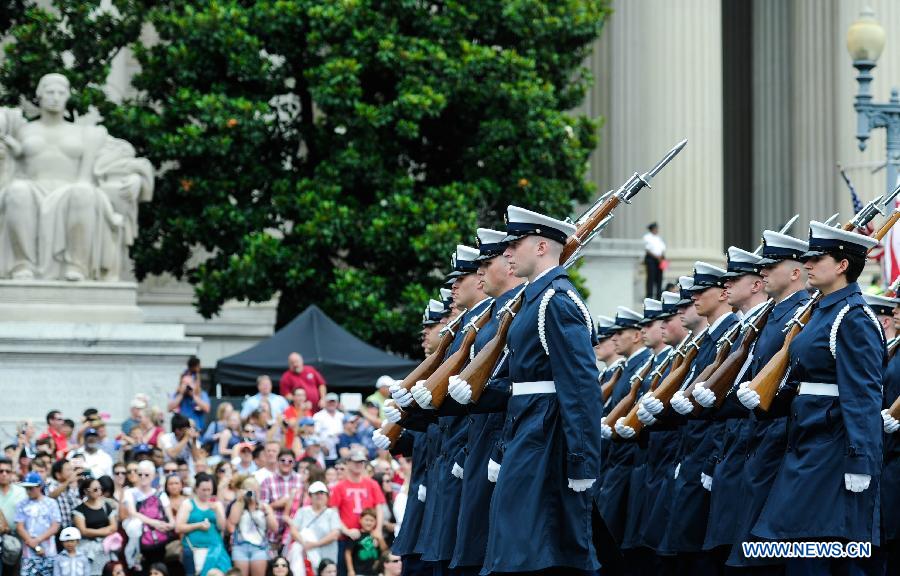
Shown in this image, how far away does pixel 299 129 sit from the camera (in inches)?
1113

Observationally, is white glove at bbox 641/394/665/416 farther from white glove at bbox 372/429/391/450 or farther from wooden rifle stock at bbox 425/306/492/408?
white glove at bbox 372/429/391/450

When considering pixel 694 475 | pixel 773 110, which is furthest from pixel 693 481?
pixel 773 110

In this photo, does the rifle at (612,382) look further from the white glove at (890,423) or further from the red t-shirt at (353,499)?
the red t-shirt at (353,499)

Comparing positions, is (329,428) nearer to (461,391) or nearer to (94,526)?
(94,526)

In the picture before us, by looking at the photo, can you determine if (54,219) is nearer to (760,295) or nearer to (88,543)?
(88,543)

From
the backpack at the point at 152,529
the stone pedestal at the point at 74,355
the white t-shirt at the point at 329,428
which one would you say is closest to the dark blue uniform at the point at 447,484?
the backpack at the point at 152,529

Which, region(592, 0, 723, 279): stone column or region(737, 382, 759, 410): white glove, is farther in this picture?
region(592, 0, 723, 279): stone column

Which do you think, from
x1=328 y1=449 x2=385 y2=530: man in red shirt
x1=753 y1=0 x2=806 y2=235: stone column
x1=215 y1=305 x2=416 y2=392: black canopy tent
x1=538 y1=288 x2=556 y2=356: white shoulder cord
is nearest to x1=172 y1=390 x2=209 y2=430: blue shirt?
x1=215 y1=305 x2=416 y2=392: black canopy tent

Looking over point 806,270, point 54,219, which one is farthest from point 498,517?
point 54,219

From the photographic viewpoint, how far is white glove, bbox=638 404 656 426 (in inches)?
510

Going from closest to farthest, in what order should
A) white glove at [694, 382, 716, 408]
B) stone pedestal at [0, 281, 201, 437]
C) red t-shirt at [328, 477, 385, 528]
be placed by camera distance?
white glove at [694, 382, 716, 408], red t-shirt at [328, 477, 385, 528], stone pedestal at [0, 281, 201, 437]

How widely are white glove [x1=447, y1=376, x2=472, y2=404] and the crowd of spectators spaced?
20.4ft

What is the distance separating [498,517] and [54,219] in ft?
48.2

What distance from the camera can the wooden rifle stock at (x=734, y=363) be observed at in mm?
12133
